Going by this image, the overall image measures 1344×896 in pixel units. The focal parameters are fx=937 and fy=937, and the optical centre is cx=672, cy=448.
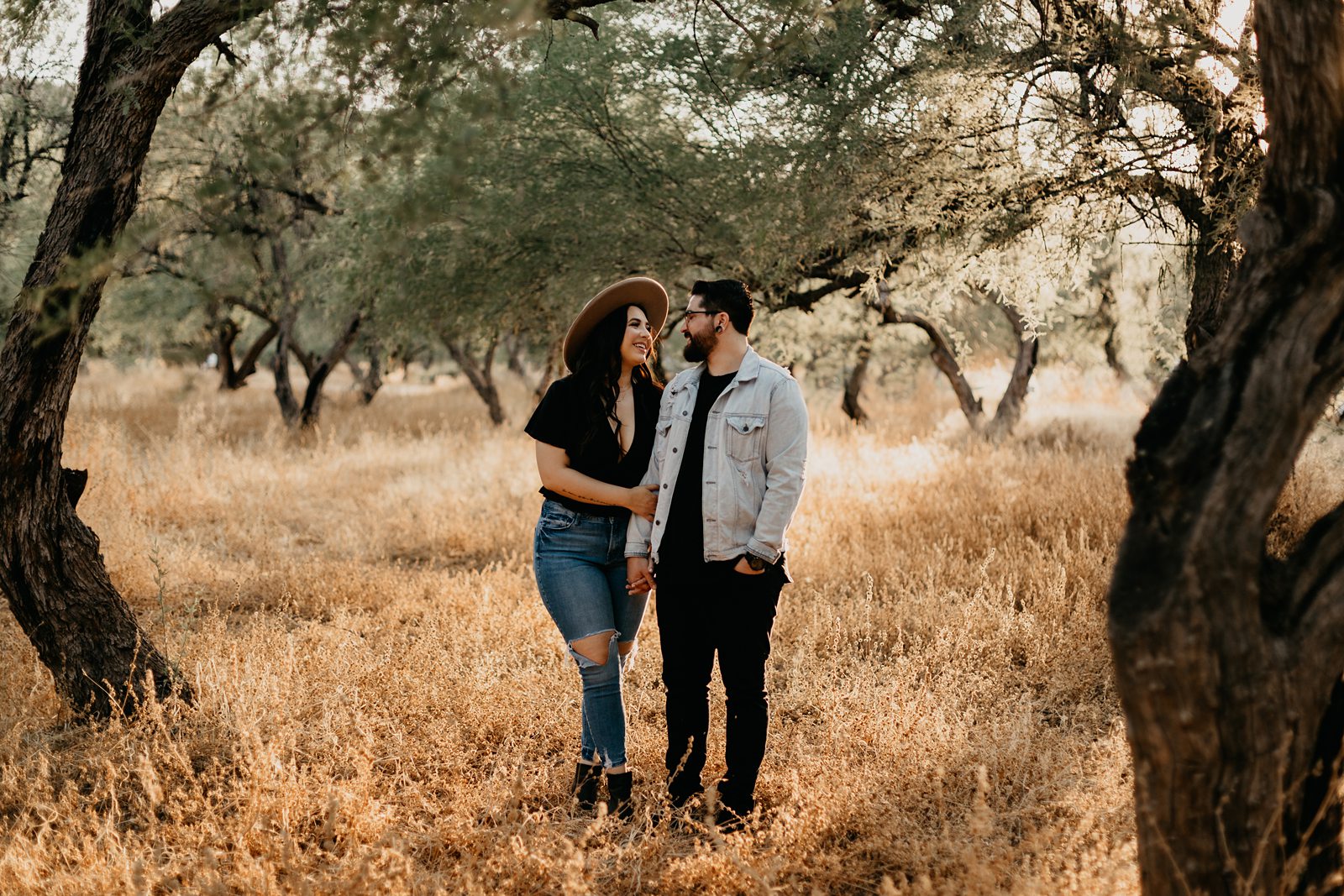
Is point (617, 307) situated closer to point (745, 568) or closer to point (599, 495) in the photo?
point (599, 495)

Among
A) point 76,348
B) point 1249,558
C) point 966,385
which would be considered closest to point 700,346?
point 1249,558

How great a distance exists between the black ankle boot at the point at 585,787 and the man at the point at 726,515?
0.38 m

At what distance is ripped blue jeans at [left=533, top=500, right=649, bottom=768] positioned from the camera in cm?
371

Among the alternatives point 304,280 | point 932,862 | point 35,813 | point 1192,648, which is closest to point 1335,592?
point 1192,648

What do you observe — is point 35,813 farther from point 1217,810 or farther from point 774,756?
point 1217,810

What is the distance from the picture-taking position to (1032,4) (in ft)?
23.4

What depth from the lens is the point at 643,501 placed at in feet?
12.1

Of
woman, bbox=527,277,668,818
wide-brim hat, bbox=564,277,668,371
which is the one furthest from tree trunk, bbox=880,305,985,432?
woman, bbox=527,277,668,818

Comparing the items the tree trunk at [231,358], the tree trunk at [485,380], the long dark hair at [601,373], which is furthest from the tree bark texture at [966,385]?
the tree trunk at [231,358]

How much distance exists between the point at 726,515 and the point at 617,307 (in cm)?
100

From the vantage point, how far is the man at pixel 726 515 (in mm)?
3568

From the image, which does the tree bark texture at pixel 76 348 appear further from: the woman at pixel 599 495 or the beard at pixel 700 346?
the beard at pixel 700 346

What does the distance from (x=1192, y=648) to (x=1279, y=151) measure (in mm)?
1321

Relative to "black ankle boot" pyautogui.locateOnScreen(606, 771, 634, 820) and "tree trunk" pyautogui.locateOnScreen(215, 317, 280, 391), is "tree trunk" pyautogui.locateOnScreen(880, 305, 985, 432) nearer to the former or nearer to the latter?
"black ankle boot" pyautogui.locateOnScreen(606, 771, 634, 820)
